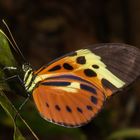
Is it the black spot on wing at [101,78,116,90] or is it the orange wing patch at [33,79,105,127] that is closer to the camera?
the orange wing patch at [33,79,105,127]

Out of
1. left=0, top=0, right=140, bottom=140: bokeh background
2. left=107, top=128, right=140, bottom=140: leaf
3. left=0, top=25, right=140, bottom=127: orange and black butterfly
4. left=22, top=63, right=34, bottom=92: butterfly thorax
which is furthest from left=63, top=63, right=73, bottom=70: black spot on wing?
left=0, top=0, right=140, bottom=140: bokeh background

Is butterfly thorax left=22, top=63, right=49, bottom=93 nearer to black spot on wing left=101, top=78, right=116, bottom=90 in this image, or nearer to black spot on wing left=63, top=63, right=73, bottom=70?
black spot on wing left=63, top=63, right=73, bottom=70

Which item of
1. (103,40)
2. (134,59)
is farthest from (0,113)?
(103,40)

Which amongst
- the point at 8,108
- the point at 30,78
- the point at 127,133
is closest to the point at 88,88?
the point at 30,78

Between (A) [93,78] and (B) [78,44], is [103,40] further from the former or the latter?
(A) [93,78]

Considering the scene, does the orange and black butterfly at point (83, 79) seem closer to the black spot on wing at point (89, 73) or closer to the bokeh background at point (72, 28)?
the black spot on wing at point (89, 73)

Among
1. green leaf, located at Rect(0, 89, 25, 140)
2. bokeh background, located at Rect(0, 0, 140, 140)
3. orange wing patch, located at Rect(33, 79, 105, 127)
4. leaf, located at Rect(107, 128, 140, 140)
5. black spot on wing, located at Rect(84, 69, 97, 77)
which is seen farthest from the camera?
bokeh background, located at Rect(0, 0, 140, 140)

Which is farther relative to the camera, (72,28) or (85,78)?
(72,28)

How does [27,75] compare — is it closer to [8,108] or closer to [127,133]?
[8,108]

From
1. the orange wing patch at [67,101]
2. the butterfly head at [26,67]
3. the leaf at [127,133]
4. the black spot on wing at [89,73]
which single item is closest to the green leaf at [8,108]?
the orange wing patch at [67,101]
